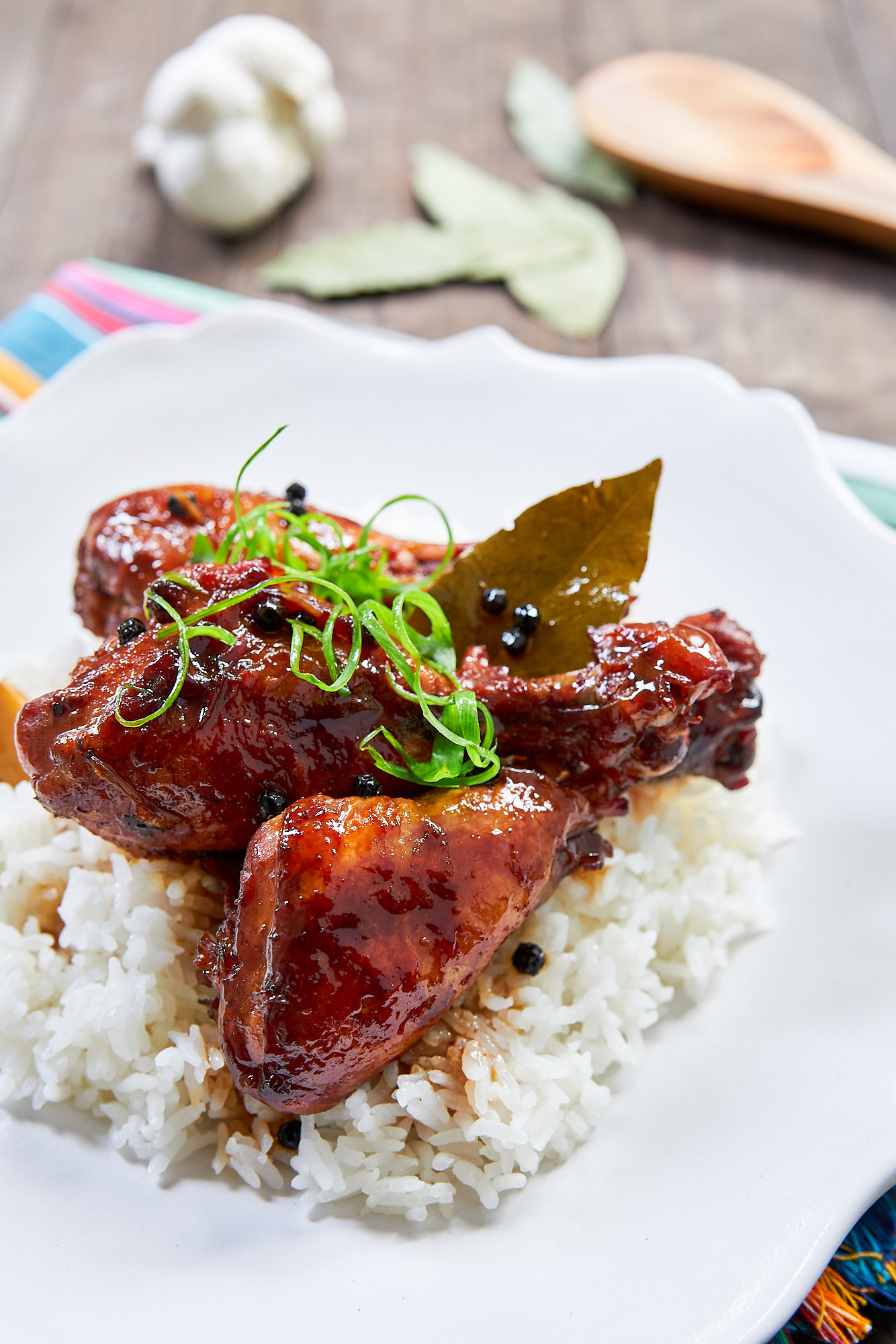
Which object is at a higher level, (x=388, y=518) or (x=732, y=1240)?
(x=388, y=518)

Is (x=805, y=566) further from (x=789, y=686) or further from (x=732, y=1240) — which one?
(x=732, y=1240)


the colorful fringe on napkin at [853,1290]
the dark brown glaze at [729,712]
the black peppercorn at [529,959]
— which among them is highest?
the dark brown glaze at [729,712]

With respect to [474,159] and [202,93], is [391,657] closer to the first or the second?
[202,93]

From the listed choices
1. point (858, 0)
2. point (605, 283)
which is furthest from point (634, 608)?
point (858, 0)

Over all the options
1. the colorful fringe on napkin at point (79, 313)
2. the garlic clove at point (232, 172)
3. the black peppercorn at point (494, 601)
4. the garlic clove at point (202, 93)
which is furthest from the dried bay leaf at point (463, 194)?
the black peppercorn at point (494, 601)

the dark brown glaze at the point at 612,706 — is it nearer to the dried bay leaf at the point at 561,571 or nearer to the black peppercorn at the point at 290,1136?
the dried bay leaf at the point at 561,571

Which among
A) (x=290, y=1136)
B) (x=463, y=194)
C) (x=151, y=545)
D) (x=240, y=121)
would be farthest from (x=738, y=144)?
(x=290, y=1136)
